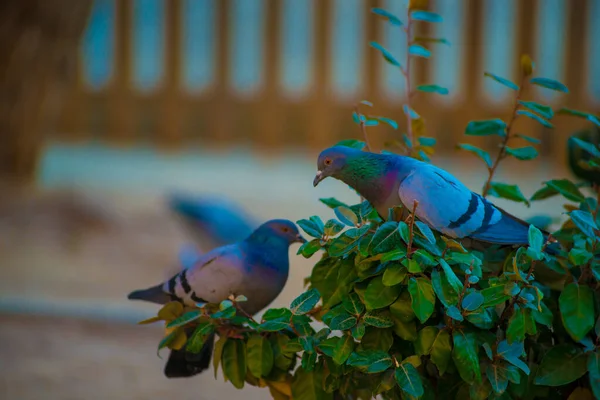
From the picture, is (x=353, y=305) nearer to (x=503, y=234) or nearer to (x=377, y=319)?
(x=377, y=319)

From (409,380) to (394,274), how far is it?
13 centimetres

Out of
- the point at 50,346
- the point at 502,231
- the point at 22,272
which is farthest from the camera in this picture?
the point at 22,272

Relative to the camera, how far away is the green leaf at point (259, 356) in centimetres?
110

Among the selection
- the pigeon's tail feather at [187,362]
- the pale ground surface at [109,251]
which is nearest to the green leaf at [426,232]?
the pigeon's tail feather at [187,362]

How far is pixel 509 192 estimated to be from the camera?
48.9 inches

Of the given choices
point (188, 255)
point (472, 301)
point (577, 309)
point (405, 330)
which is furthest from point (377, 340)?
point (188, 255)

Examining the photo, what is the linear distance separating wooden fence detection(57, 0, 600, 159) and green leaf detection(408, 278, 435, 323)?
4.57 m

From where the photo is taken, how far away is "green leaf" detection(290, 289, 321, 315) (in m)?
1.04

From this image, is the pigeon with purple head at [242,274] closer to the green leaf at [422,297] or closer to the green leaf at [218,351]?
the green leaf at [218,351]

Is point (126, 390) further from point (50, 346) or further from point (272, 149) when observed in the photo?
point (272, 149)

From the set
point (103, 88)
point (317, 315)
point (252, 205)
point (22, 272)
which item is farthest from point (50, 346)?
point (103, 88)

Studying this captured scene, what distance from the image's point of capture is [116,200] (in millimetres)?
4199

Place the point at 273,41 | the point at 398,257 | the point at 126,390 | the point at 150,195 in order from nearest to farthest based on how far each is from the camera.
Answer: the point at 398,257 < the point at 126,390 < the point at 150,195 < the point at 273,41

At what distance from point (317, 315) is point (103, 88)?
488cm
